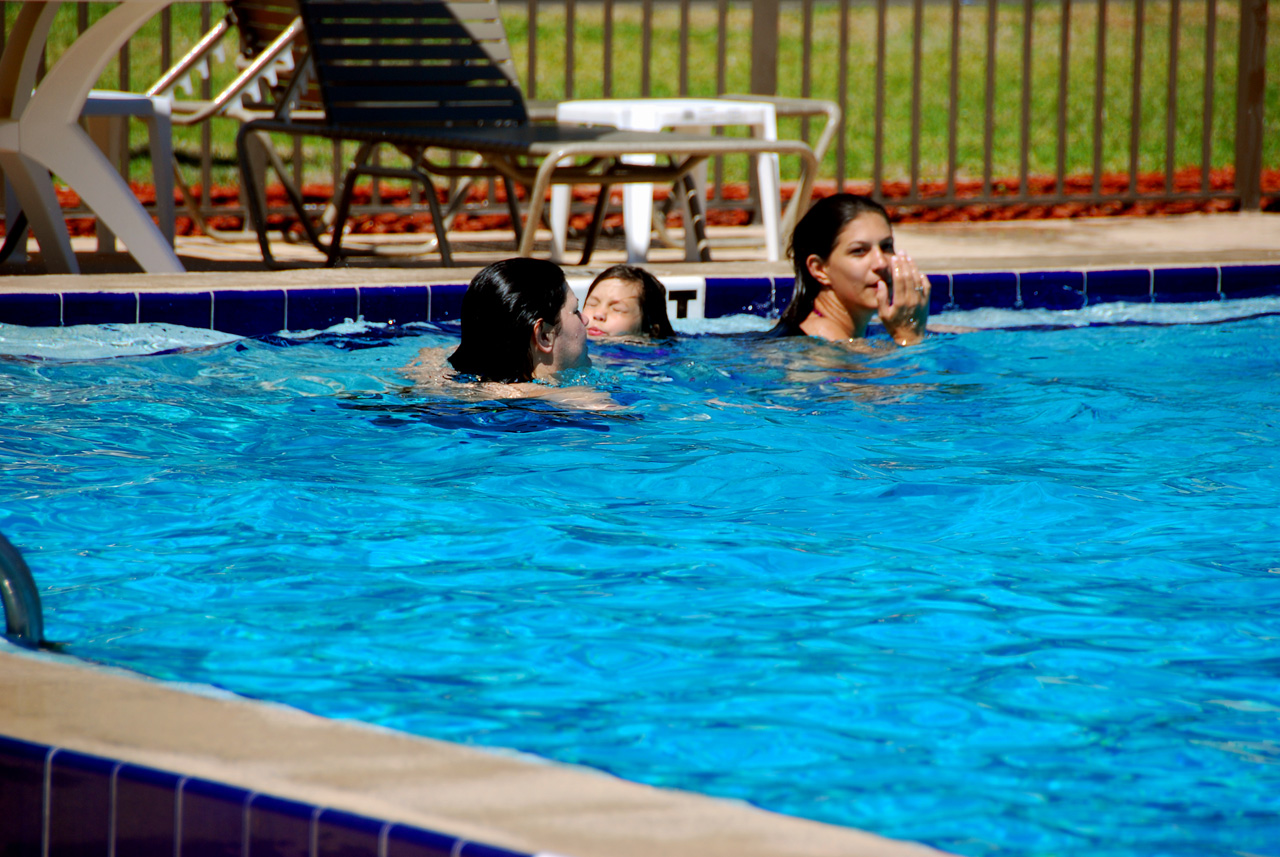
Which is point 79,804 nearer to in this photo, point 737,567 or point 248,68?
point 737,567

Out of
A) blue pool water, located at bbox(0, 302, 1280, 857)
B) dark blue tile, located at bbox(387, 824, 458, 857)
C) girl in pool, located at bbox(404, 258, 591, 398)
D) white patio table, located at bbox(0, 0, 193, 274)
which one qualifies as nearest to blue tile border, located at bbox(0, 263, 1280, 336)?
blue pool water, located at bbox(0, 302, 1280, 857)

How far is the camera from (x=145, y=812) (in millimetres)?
1612

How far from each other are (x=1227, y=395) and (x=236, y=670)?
366 cm

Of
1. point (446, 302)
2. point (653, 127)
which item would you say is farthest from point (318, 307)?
point (653, 127)

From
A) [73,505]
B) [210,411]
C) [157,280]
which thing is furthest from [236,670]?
[157,280]

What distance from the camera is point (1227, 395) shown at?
4.93 m

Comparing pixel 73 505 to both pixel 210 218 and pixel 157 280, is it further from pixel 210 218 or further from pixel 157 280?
pixel 210 218

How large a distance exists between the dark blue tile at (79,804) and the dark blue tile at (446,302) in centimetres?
404

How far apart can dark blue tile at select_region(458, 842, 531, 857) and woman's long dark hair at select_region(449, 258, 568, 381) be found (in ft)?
9.05

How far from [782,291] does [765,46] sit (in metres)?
3.51

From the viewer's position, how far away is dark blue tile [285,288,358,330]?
5449 mm

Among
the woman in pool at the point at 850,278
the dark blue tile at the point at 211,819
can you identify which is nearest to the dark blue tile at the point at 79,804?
the dark blue tile at the point at 211,819

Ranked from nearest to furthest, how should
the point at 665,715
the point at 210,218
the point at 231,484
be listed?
the point at 665,715
the point at 231,484
the point at 210,218

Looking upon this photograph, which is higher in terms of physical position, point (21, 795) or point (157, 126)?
point (157, 126)
